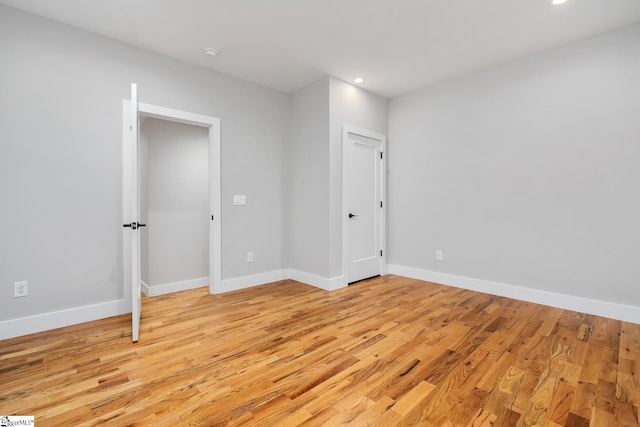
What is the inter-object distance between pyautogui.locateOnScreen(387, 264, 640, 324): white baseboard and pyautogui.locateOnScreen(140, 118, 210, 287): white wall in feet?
10.2

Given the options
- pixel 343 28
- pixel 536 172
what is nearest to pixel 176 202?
pixel 343 28

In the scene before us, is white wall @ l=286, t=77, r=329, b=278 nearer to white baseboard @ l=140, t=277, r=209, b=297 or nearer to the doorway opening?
the doorway opening

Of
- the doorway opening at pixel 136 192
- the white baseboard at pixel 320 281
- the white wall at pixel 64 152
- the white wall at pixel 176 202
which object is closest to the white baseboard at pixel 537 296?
the white baseboard at pixel 320 281

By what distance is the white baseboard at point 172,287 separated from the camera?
3.64m

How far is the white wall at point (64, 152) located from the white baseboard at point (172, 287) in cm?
69

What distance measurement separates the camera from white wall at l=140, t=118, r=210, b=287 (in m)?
3.78

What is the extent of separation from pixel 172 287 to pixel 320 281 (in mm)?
1905

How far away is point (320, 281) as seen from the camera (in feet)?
12.8

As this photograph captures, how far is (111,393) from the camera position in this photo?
1710mm

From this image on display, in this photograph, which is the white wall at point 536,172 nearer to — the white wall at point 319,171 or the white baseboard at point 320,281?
the white wall at point 319,171
